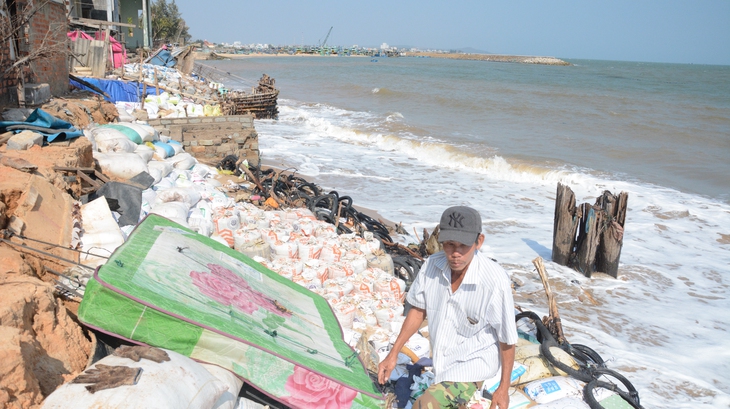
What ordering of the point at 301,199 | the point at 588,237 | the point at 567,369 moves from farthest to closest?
the point at 301,199 → the point at 588,237 → the point at 567,369

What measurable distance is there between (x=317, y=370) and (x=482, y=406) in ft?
3.11

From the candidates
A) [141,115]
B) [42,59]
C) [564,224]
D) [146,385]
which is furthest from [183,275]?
[141,115]

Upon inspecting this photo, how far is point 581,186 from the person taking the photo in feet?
44.8

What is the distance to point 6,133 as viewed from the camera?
18.0ft

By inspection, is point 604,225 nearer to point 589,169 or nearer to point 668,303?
point 668,303

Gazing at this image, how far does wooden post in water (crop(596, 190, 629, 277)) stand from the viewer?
24.3ft

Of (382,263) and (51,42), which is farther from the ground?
(51,42)

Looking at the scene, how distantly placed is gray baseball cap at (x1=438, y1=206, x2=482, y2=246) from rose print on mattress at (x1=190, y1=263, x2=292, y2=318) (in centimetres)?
146

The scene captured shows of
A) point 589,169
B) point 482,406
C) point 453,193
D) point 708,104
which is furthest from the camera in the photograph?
point 708,104

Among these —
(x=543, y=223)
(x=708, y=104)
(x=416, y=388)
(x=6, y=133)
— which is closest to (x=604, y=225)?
(x=543, y=223)

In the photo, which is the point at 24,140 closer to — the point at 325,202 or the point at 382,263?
the point at 325,202

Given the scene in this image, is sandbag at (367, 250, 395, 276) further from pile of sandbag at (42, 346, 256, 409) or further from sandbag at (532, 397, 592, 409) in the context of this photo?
pile of sandbag at (42, 346, 256, 409)

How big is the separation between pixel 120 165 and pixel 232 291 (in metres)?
3.77

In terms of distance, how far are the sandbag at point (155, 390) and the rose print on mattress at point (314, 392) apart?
41 centimetres
